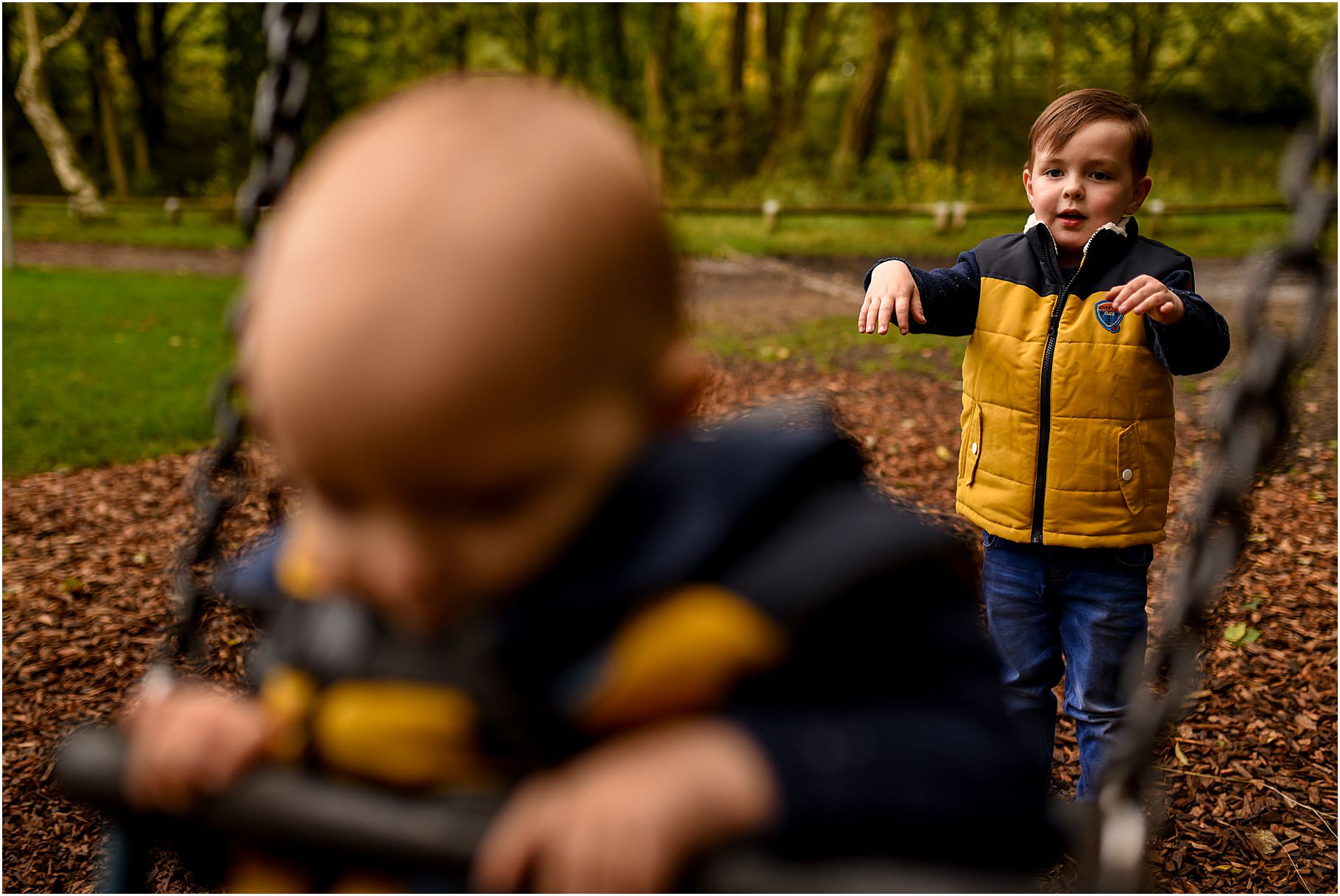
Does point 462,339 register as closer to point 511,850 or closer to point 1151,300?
point 511,850

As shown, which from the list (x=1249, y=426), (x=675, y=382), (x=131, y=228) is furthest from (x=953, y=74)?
(x=675, y=382)

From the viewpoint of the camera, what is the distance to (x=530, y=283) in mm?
589

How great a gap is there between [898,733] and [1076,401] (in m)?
1.55

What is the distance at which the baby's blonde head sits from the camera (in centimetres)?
58

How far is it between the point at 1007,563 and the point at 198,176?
1021 inches

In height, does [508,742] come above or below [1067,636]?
above

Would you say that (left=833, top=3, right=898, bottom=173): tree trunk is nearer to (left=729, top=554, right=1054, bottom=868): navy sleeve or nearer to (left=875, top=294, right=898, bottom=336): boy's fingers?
(left=875, top=294, right=898, bottom=336): boy's fingers

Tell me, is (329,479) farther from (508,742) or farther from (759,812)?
(759,812)

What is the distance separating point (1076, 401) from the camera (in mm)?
2029

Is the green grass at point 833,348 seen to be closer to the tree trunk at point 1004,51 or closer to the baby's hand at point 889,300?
the baby's hand at point 889,300

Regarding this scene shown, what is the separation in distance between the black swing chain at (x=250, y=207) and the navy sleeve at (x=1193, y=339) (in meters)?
1.57

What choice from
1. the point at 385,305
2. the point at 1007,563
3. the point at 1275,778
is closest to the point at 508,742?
the point at 385,305

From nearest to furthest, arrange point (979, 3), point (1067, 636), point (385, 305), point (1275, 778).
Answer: point (385, 305) → point (1067, 636) → point (1275, 778) → point (979, 3)

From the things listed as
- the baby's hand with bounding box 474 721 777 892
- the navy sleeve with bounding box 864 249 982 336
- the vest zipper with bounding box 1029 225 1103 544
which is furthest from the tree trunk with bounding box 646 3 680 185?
the baby's hand with bounding box 474 721 777 892
